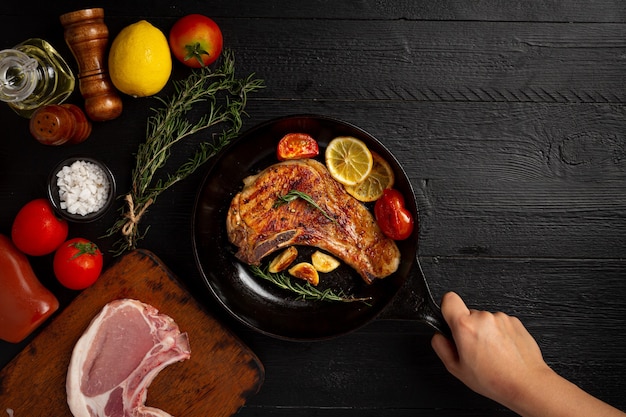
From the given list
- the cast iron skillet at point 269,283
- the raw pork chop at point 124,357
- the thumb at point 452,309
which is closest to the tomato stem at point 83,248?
the raw pork chop at point 124,357

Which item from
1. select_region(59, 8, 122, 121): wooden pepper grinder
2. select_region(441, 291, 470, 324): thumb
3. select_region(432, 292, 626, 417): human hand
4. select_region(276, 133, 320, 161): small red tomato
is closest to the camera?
select_region(432, 292, 626, 417): human hand

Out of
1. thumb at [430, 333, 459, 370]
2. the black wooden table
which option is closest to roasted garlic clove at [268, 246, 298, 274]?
the black wooden table

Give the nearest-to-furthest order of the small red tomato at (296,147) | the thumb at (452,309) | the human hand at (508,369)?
the human hand at (508,369) → the thumb at (452,309) → the small red tomato at (296,147)

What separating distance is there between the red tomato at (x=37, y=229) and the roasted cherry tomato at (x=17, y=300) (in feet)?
0.23

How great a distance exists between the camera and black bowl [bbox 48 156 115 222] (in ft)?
7.62

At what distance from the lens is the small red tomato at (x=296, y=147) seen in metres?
2.45

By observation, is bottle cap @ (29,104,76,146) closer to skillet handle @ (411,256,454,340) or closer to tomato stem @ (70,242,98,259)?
tomato stem @ (70,242,98,259)

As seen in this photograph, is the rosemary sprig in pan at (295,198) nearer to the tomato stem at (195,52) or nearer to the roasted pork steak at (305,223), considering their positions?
the roasted pork steak at (305,223)

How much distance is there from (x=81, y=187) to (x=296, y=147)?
0.93m

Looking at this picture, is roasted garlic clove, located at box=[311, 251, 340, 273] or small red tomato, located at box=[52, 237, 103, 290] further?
roasted garlic clove, located at box=[311, 251, 340, 273]

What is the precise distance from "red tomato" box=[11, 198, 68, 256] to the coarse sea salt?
91 mm

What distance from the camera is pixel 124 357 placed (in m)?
2.44

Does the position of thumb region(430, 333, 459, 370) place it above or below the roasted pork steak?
below

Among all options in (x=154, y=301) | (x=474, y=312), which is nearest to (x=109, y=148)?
(x=154, y=301)
